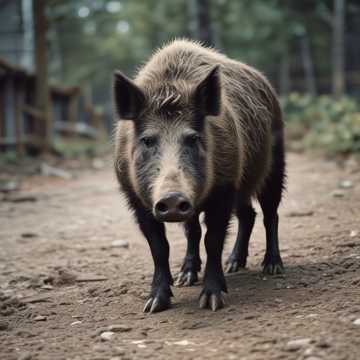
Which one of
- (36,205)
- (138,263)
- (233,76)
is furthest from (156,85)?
(36,205)

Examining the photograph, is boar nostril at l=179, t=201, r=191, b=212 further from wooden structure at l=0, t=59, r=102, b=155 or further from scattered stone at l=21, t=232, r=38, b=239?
wooden structure at l=0, t=59, r=102, b=155

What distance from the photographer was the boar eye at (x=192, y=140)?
401 centimetres

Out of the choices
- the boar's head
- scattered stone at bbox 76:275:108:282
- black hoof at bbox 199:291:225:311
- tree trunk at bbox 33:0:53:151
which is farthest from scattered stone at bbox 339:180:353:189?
tree trunk at bbox 33:0:53:151

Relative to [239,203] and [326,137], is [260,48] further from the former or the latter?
[239,203]

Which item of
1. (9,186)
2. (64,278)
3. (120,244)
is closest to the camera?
(64,278)

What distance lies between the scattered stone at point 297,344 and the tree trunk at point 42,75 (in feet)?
43.4

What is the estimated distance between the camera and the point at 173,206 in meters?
3.41

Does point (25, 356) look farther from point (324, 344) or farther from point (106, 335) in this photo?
point (324, 344)

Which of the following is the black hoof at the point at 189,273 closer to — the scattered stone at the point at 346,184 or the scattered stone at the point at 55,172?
the scattered stone at the point at 346,184

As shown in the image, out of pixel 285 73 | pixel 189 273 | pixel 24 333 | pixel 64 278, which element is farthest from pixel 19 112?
pixel 285 73

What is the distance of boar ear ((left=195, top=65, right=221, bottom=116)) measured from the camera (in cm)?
414

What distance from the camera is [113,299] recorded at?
4473 mm

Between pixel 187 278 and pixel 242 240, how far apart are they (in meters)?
0.62

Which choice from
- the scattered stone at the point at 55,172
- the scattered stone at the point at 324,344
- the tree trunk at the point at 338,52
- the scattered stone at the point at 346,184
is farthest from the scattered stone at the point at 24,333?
the tree trunk at the point at 338,52
